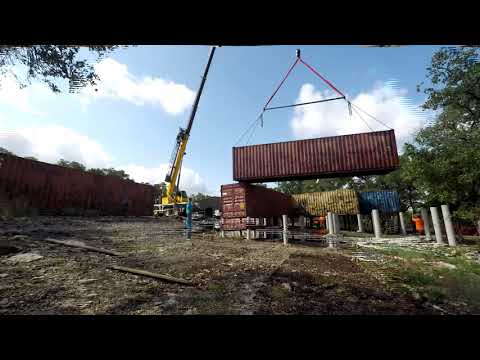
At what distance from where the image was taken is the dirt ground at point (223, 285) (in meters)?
3.76

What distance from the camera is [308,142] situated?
13.2 m

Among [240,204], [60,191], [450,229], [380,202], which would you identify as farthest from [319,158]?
[60,191]

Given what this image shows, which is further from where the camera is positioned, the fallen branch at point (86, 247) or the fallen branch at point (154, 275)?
the fallen branch at point (86, 247)

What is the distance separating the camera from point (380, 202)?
23438 millimetres

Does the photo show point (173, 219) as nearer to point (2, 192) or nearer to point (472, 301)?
point (2, 192)

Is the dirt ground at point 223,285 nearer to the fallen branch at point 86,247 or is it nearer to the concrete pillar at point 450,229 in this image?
the fallen branch at point 86,247

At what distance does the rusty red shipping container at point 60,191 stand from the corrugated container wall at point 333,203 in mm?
18858

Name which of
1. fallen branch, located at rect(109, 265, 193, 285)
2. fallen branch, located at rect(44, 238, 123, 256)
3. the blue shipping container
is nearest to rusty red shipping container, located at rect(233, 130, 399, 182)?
fallen branch, located at rect(44, 238, 123, 256)

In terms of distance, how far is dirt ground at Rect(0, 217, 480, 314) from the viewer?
376 centimetres

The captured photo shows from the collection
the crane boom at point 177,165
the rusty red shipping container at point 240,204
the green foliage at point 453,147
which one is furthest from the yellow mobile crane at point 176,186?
the green foliage at point 453,147

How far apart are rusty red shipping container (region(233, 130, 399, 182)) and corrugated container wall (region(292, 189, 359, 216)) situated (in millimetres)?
12088
